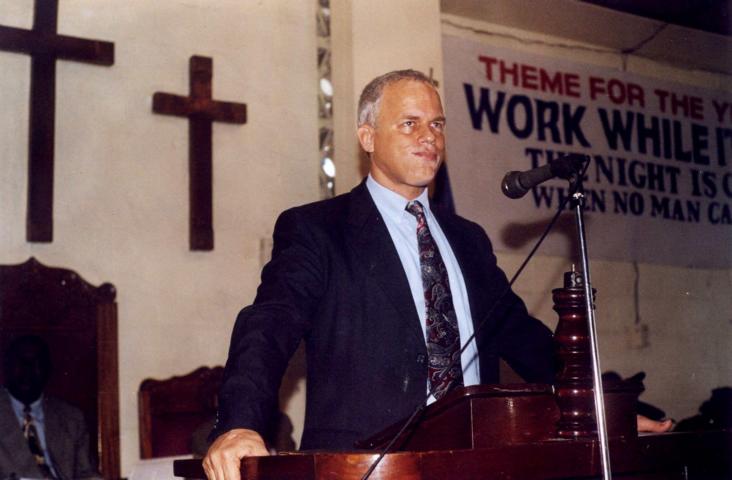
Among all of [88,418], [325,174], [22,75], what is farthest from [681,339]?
[22,75]

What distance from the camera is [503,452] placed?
157 centimetres

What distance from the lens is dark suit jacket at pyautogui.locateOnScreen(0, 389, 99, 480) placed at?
4.54 metres

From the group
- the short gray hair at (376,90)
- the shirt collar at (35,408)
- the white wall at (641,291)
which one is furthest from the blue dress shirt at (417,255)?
the white wall at (641,291)

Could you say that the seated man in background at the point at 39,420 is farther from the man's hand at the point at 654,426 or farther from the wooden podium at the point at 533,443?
the man's hand at the point at 654,426

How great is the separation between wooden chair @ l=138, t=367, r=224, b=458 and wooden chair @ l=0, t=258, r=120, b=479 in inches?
6.3

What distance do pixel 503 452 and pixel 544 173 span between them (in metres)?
0.67

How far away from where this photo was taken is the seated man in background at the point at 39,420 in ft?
15.2

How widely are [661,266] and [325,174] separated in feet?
10.3

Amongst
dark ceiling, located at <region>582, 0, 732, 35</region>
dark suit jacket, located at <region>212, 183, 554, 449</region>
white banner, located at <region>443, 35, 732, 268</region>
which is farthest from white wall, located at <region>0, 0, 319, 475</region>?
dark suit jacket, located at <region>212, 183, 554, 449</region>

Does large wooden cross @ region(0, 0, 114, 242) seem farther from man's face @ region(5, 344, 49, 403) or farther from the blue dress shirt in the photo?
the blue dress shirt

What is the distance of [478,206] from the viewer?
19.4 feet

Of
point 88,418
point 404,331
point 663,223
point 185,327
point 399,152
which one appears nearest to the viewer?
point 404,331

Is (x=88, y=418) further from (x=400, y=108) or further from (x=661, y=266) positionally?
(x=661, y=266)

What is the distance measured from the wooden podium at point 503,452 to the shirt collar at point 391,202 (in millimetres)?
924
